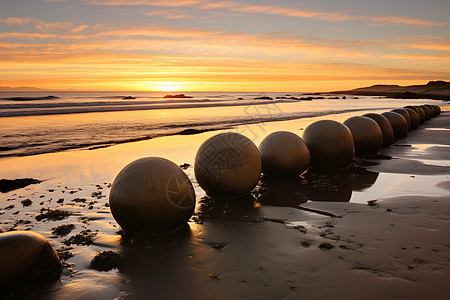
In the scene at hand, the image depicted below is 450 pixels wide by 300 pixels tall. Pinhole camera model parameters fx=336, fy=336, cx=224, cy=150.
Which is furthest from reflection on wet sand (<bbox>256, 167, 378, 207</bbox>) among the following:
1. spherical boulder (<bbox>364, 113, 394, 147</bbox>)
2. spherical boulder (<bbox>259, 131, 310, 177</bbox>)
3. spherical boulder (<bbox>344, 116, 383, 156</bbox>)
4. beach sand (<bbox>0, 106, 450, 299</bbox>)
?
spherical boulder (<bbox>364, 113, 394, 147</bbox>)

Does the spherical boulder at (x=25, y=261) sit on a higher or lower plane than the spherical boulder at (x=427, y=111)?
lower

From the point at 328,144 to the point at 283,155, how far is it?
76.6 inches

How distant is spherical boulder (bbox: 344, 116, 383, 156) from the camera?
516 inches

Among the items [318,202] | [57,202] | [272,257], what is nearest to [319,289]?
[272,257]

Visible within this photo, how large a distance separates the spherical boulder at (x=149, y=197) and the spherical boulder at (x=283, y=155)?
4009 mm

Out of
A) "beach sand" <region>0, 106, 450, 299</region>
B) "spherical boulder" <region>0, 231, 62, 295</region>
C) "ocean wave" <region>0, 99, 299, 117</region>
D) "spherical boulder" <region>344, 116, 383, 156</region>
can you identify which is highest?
"ocean wave" <region>0, 99, 299, 117</region>

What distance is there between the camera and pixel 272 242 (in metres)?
5.68

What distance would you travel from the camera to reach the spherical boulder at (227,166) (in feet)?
25.9

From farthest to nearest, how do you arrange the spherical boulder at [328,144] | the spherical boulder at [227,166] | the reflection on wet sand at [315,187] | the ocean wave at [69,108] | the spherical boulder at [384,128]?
1. the ocean wave at [69,108]
2. the spherical boulder at [384,128]
3. the spherical boulder at [328,144]
4. the reflection on wet sand at [315,187]
5. the spherical boulder at [227,166]

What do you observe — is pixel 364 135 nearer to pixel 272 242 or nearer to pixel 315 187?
pixel 315 187

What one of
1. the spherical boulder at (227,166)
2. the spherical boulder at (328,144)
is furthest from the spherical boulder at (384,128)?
the spherical boulder at (227,166)

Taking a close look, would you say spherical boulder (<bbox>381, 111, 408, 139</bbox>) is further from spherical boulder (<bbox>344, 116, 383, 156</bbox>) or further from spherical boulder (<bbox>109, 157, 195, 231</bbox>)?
spherical boulder (<bbox>109, 157, 195, 231</bbox>)

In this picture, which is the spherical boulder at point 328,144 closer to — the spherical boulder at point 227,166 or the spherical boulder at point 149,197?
the spherical boulder at point 227,166

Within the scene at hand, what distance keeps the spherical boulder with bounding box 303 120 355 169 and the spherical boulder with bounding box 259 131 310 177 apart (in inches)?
39.3
